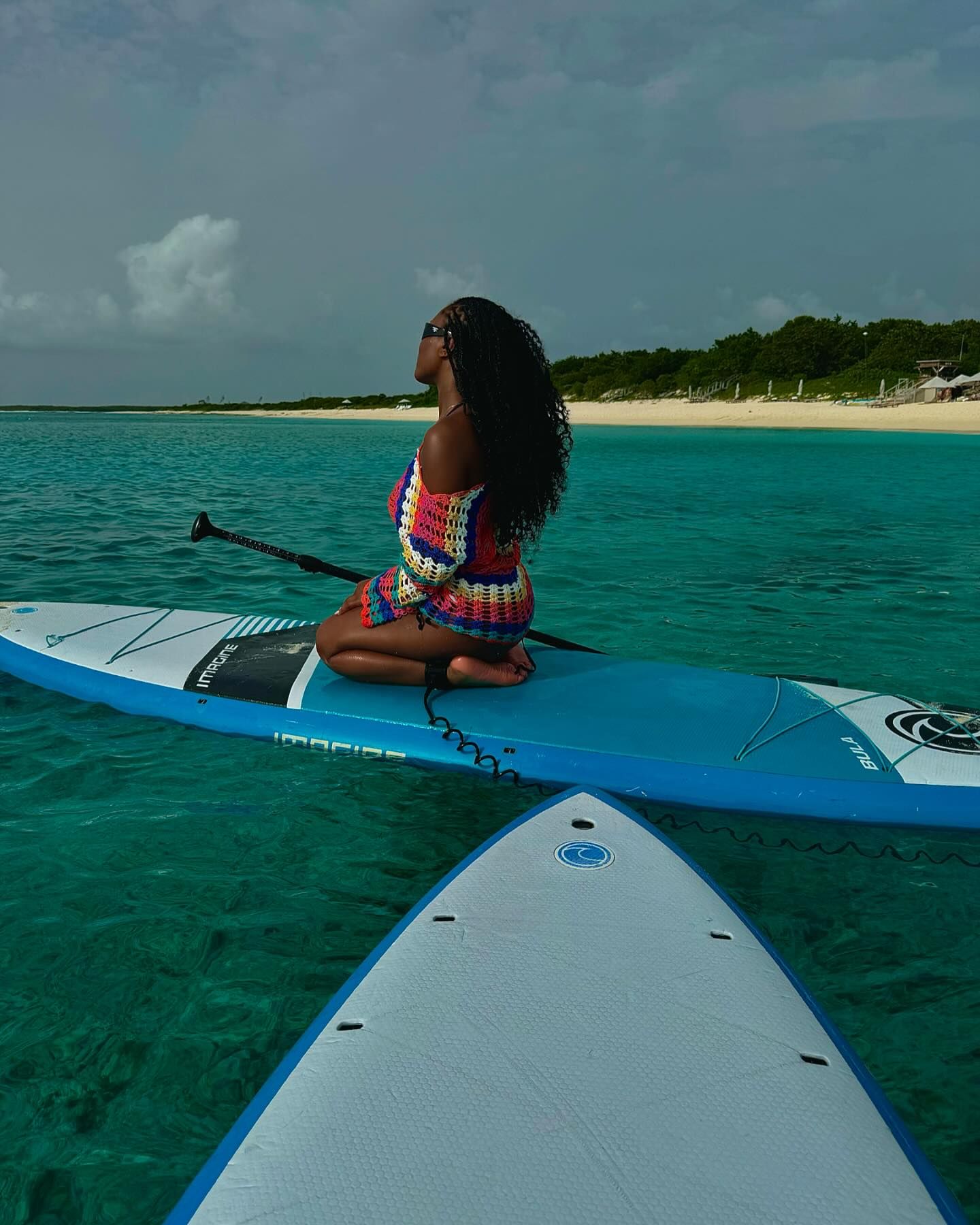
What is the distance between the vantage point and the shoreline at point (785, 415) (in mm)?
39875

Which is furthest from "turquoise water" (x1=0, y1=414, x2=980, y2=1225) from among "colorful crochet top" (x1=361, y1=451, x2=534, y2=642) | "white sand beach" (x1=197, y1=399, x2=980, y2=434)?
"white sand beach" (x1=197, y1=399, x2=980, y2=434)

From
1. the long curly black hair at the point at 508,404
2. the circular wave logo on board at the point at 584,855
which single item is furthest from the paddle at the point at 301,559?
the circular wave logo on board at the point at 584,855

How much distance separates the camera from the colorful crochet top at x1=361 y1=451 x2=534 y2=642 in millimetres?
3605

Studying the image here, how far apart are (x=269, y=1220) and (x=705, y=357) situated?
215 feet

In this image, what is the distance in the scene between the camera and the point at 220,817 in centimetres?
370

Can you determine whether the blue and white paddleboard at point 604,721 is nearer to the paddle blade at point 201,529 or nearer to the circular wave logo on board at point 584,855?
the paddle blade at point 201,529

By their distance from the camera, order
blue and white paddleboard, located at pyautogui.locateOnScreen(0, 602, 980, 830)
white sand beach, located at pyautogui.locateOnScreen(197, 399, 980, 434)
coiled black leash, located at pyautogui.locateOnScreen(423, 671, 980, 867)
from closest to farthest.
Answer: coiled black leash, located at pyautogui.locateOnScreen(423, 671, 980, 867) < blue and white paddleboard, located at pyautogui.locateOnScreen(0, 602, 980, 830) < white sand beach, located at pyautogui.locateOnScreen(197, 399, 980, 434)

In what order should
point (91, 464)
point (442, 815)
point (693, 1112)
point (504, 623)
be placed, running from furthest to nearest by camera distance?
point (91, 464) < point (504, 623) < point (442, 815) < point (693, 1112)

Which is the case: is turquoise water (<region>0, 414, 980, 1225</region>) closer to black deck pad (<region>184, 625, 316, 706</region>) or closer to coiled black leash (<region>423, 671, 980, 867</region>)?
coiled black leash (<region>423, 671, 980, 867</region>)

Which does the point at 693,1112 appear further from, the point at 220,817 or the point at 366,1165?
the point at 220,817

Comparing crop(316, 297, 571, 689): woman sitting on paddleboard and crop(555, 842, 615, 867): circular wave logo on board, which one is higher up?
crop(316, 297, 571, 689): woman sitting on paddleboard

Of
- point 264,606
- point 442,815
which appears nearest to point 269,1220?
point 442,815

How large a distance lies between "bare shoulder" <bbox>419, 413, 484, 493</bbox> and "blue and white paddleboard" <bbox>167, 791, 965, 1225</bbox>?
5.38ft

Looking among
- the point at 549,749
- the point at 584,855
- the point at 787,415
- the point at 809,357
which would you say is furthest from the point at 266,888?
the point at 809,357
